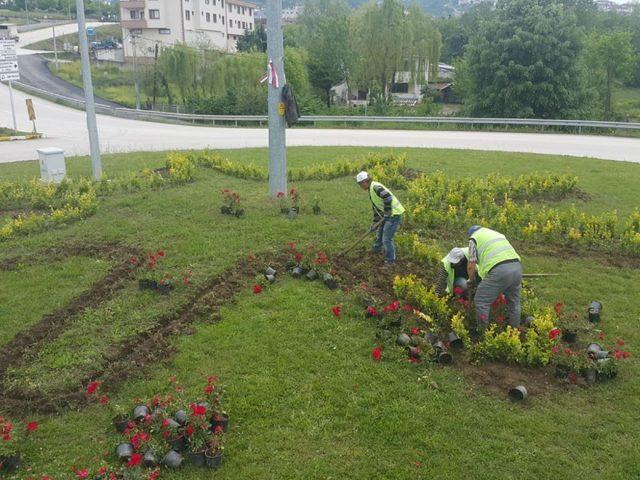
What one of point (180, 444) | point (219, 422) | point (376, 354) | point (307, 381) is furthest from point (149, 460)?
point (376, 354)

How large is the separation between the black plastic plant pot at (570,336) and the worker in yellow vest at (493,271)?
656 millimetres

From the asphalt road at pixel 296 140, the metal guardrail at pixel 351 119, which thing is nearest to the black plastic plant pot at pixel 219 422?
the asphalt road at pixel 296 140

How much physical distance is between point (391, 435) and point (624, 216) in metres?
9.46

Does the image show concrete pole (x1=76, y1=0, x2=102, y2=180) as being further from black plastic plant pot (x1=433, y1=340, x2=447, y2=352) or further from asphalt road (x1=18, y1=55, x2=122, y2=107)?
asphalt road (x1=18, y1=55, x2=122, y2=107)

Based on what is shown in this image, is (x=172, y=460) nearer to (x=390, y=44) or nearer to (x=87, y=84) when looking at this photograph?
(x=87, y=84)

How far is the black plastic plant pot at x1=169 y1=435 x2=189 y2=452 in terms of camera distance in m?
5.41

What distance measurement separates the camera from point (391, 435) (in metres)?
5.71

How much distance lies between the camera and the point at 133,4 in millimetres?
59688

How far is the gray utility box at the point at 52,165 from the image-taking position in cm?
1507

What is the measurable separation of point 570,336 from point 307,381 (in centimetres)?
349

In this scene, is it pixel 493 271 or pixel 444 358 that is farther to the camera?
pixel 493 271

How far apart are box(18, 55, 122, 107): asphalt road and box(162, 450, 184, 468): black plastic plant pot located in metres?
42.3

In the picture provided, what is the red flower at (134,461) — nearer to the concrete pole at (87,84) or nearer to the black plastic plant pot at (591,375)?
the black plastic plant pot at (591,375)

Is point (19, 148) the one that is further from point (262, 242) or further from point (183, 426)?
point (183, 426)
